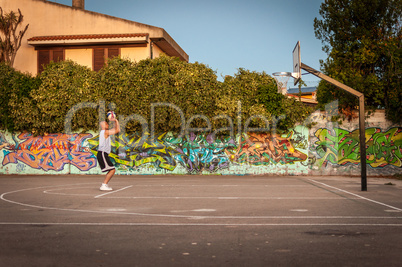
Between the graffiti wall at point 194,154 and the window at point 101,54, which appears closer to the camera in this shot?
the graffiti wall at point 194,154

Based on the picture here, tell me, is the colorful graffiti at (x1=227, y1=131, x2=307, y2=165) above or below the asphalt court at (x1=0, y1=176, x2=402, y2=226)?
above

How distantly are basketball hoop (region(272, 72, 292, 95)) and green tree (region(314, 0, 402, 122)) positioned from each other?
8.87 ft

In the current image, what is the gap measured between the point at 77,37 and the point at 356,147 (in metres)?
15.0

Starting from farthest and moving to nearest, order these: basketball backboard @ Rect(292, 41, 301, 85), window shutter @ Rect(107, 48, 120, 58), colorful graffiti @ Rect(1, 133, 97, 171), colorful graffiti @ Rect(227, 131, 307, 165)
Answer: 1. window shutter @ Rect(107, 48, 120, 58)
2. colorful graffiti @ Rect(1, 133, 97, 171)
3. colorful graffiti @ Rect(227, 131, 307, 165)
4. basketball backboard @ Rect(292, 41, 301, 85)

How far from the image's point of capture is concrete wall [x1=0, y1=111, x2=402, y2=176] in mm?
20297

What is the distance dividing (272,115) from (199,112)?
3337 mm

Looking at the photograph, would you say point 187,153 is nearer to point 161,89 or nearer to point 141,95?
point 161,89

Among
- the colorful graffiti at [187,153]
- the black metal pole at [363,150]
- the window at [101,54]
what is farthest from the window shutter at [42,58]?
the black metal pole at [363,150]

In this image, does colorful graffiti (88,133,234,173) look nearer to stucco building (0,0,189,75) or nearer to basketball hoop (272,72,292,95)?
basketball hoop (272,72,292,95)

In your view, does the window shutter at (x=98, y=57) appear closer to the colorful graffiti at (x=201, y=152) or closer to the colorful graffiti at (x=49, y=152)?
the colorful graffiti at (x=49, y=152)

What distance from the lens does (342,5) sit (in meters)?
22.8

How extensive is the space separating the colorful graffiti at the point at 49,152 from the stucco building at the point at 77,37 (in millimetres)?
4887

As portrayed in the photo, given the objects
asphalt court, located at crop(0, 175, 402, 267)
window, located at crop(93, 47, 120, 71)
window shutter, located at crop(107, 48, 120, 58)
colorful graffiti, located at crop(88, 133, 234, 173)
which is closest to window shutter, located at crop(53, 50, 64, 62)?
window, located at crop(93, 47, 120, 71)

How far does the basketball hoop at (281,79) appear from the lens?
62.8 ft
